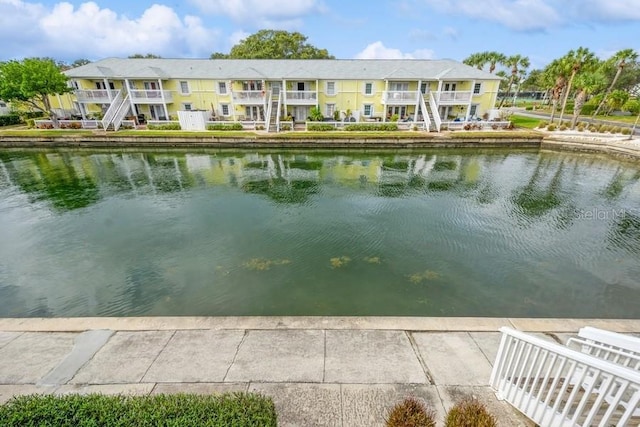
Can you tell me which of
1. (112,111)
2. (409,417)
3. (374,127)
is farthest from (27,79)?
(409,417)

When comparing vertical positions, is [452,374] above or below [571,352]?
below

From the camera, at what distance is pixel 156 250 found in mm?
10359

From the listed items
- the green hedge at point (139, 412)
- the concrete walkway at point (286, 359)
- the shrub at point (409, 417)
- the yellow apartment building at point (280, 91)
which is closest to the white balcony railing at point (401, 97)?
the yellow apartment building at point (280, 91)

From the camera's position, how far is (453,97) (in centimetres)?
3291

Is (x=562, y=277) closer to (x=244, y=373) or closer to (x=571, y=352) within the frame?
(x=571, y=352)

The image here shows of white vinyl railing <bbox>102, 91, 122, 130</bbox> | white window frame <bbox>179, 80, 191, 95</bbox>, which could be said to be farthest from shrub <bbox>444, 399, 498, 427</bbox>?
white window frame <bbox>179, 80, 191, 95</bbox>

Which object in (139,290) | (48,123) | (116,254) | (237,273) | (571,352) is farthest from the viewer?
(48,123)

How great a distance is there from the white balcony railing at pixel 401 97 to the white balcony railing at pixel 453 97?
2598 millimetres

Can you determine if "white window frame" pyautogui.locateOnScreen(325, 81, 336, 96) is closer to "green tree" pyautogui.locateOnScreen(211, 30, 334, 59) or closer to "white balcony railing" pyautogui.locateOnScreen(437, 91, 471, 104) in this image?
"white balcony railing" pyautogui.locateOnScreen(437, 91, 471, 104)

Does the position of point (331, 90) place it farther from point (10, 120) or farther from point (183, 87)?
point (10, 120)

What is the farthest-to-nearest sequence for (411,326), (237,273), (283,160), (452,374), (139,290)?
(283,160) < (237,273) < (139,290) < (411,326) < (452,374)

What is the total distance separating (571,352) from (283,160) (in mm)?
22120

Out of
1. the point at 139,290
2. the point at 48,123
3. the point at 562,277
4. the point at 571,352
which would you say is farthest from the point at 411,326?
the point at 48,123

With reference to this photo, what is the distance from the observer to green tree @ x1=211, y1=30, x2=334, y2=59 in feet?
163
